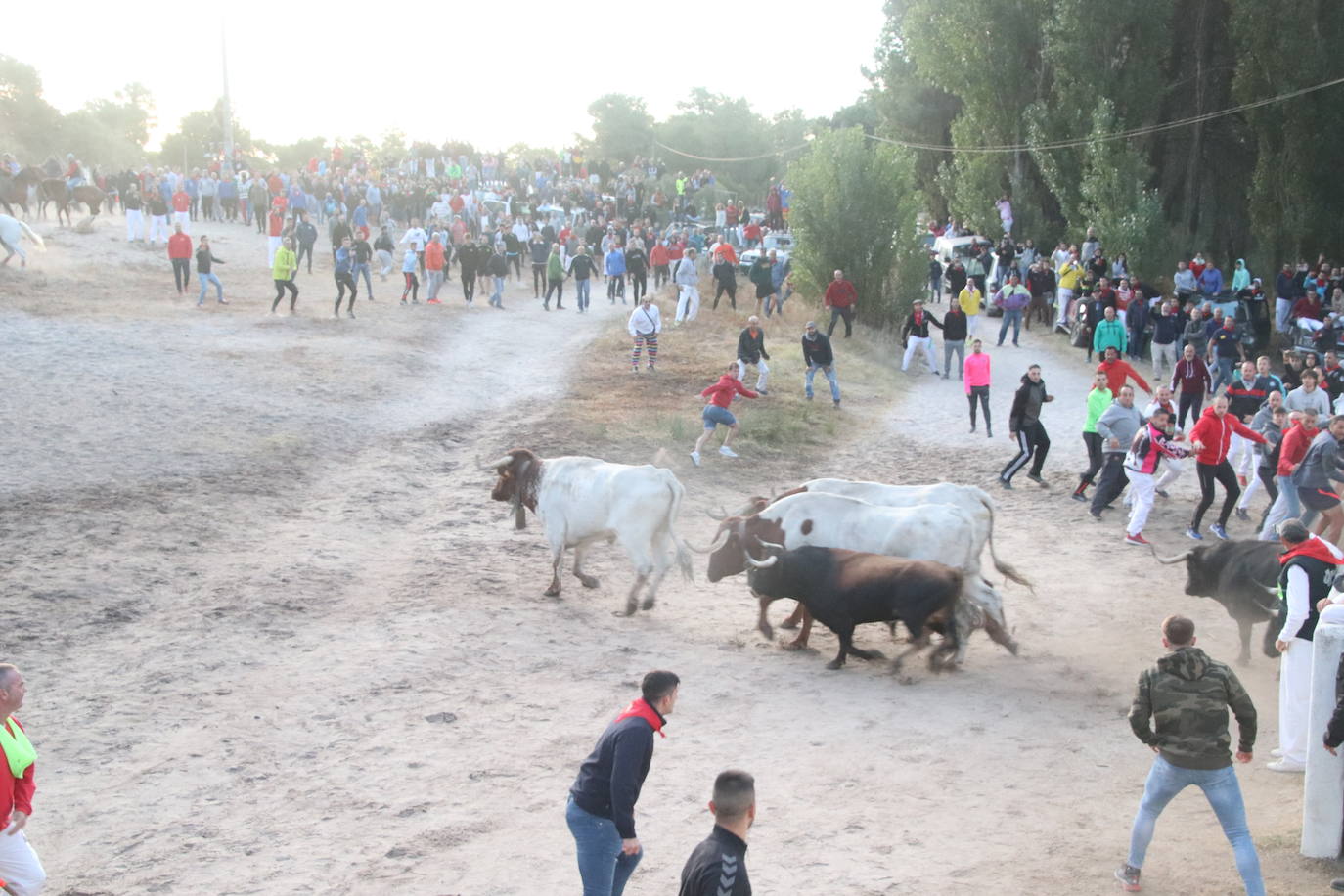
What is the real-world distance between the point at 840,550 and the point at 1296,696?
3.87 meters

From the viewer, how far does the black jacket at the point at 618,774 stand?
586cm

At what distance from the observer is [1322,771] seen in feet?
24.4

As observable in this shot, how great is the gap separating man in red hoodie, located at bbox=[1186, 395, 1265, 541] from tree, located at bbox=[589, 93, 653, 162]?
55.3 m

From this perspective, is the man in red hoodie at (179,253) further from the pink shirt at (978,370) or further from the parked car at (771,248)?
the pink shirt at (978,370)

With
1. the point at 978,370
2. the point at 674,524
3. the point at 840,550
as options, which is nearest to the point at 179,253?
the point at 978,370

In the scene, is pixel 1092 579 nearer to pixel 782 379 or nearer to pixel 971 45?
pixel 782 379

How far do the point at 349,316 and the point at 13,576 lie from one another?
14849 millimetres

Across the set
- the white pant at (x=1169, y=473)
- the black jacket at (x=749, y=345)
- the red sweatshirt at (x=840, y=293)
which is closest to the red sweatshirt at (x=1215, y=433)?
the white pant at (x=1169, y=473)

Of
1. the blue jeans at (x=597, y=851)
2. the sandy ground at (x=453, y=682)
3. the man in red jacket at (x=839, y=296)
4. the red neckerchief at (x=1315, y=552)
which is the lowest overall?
the sandy ground at (x=453, y=682)

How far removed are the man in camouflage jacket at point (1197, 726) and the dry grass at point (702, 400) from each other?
23.5 ft

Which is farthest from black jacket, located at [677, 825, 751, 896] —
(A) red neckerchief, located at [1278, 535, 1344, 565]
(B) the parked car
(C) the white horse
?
(B) the parked car

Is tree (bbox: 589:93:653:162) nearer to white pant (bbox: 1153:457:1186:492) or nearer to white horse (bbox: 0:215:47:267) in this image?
white horse (bbox: 0:215:47:267)

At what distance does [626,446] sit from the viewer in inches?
707

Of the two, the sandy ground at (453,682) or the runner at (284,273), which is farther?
the runner at (284,273)
